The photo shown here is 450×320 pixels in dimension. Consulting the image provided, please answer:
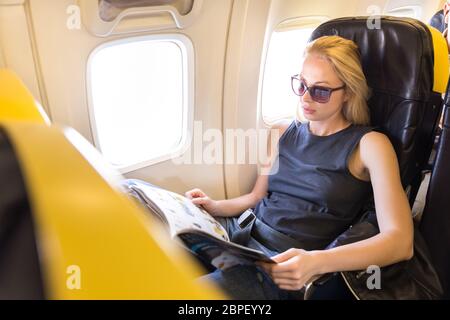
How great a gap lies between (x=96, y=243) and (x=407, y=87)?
1.37m

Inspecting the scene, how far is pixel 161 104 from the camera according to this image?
6.72 ft

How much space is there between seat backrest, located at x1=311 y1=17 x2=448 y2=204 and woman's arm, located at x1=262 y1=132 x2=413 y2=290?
142 millimetres

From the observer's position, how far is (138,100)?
200cm

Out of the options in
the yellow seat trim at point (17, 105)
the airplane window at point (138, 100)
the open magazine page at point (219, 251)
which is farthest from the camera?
the airplane window at point (138, 100)

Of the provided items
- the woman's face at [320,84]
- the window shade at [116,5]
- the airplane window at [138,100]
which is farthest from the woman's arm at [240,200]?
the window shade at [116,5]

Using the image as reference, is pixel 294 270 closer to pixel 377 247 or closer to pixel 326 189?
pixel 377 247

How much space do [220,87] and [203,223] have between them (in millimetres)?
969

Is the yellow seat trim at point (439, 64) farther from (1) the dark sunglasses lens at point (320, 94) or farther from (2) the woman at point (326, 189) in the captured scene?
(1) the dark sunglasses lens at point (320, 94)

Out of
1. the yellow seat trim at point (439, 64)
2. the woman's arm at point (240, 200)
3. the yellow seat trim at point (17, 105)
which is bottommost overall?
the woman's arm at point (240, 200)

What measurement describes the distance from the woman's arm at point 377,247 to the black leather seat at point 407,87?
14cm

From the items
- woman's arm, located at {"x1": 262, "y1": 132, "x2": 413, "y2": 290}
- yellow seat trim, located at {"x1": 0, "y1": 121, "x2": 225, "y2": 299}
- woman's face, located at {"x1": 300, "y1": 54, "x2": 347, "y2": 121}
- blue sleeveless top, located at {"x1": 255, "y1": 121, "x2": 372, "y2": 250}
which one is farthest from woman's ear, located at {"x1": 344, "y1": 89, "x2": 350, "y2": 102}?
yellow seat trim, located at {"x1": 0, "y1": 121, "x2": 225, "y2": 299}

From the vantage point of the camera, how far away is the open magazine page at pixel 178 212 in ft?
3.72

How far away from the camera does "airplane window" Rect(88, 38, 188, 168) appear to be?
1.78 m

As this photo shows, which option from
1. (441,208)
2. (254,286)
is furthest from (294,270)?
(441,208)
